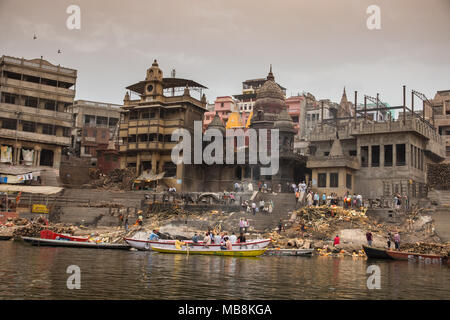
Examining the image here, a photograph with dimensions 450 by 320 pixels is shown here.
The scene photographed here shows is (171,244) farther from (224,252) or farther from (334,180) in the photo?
(334,180)

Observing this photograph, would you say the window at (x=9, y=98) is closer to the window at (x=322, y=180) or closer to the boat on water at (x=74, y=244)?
the boat on water at (x=74, y=244)

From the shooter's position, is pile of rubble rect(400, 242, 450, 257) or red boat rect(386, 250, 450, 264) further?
pile of rubble rect(400, 242, 450, 257)

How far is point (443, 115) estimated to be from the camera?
6931cm

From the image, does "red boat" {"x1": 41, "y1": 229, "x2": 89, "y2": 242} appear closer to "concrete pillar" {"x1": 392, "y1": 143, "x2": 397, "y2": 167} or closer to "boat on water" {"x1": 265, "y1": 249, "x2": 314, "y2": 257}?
"boat on water" {"x1": 265, "y1": 249, "x2": 314, "y2": 257}

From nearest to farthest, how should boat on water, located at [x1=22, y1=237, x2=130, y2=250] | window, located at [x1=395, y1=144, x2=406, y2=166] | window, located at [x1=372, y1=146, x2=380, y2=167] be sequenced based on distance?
1. boat on water, located at [x1=22, y1=237, x2=130, y2=250]
2. window, located at [x1=395, y1=144, x2=406, y2=166]
3. window, located at [x1=372, y1=146, x2=380, y2=167]

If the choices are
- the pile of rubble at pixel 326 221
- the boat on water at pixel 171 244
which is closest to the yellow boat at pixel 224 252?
the boat on water at pixel 171 244

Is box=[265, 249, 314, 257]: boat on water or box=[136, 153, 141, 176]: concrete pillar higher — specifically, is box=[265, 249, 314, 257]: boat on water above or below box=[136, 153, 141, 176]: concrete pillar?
below

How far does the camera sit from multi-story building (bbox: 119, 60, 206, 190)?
6288cm

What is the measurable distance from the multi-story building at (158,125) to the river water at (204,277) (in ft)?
101

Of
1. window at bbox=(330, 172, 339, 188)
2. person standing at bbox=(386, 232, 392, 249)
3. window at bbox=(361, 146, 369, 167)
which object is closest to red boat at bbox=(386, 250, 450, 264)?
person standing at bbox=(386, 232, 392, 249)

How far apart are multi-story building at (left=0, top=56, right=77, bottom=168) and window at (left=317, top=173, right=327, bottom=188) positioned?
32184 millimetres

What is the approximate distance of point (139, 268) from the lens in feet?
82.6
